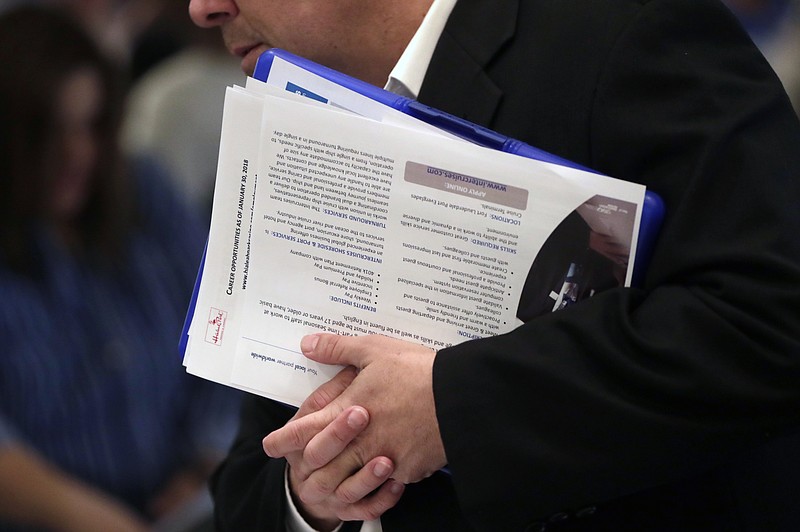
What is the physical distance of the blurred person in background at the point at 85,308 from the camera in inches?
93.0

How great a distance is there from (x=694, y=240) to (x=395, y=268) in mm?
301

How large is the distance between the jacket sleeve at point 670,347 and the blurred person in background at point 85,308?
5.51 feet

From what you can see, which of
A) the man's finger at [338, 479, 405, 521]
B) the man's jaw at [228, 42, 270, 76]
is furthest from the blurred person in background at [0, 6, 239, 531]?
the man's finger at [338, 479, 405, 521]

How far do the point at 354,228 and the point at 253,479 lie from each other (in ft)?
1.60

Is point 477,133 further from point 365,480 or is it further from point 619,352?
point 365,480

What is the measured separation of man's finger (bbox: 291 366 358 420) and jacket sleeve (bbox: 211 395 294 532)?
0.22 meters

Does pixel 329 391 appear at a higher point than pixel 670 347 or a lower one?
lower

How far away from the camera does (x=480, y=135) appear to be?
101cm

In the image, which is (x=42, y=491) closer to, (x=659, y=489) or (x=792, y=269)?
(x=659, y=489)

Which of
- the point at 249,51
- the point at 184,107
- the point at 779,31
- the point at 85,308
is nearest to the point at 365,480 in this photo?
the point at 249,51

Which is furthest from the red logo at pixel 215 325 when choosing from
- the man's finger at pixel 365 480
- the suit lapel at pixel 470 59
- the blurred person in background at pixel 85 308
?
the blurred person in background at pixel 85 308

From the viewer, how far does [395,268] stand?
1.02 metres

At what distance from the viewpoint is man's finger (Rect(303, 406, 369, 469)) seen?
988mm

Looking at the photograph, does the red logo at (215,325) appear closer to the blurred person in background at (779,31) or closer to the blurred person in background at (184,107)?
the blurred person in background at (184,107)
